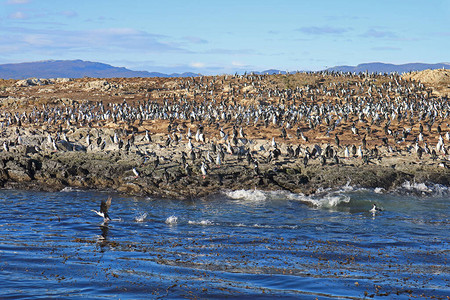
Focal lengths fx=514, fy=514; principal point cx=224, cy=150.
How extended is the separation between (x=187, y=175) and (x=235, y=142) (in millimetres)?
5286

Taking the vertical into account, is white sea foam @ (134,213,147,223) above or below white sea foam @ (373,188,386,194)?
below

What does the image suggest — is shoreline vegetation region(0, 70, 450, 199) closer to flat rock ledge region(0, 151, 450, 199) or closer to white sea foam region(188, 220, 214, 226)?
flat rock ledge region(0, 151, 450, 199)

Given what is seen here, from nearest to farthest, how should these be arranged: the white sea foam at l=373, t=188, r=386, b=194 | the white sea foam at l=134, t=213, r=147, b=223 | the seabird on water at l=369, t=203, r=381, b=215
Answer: the white sea foam at l=134, t=213, r=147, b=223 < the seabird on water at l=369, t=203, r=381, b=215 < the white sea foam at l=373, t=188, r=386, b=194

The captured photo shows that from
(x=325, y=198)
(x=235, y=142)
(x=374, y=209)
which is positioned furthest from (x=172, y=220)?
(x=235, y=142)

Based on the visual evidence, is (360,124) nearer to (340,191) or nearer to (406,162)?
(406,162)

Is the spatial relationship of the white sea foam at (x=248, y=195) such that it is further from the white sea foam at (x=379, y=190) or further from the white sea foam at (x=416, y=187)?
the white sea foam at (x=416, y=187)

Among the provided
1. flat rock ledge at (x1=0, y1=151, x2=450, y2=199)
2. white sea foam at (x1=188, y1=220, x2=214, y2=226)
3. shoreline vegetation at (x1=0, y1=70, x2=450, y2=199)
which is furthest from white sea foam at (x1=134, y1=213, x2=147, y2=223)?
shoreline vegetation at (x1=0, y1=70, x2=450, y2=199)

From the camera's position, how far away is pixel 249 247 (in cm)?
1856

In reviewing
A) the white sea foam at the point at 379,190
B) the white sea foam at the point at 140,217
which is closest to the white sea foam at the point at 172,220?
the white sea foam at the point at 140,217

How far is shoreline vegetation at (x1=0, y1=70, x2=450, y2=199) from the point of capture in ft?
96.5

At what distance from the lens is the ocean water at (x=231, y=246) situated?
13.7m

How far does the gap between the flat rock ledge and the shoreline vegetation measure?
60 mm

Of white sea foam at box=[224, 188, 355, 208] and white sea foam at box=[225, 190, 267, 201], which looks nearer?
white sea foam at box=[224, 188, 355, 208]

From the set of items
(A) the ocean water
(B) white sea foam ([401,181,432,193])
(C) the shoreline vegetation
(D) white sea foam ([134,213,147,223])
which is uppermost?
(C) the shoreline vegetation
